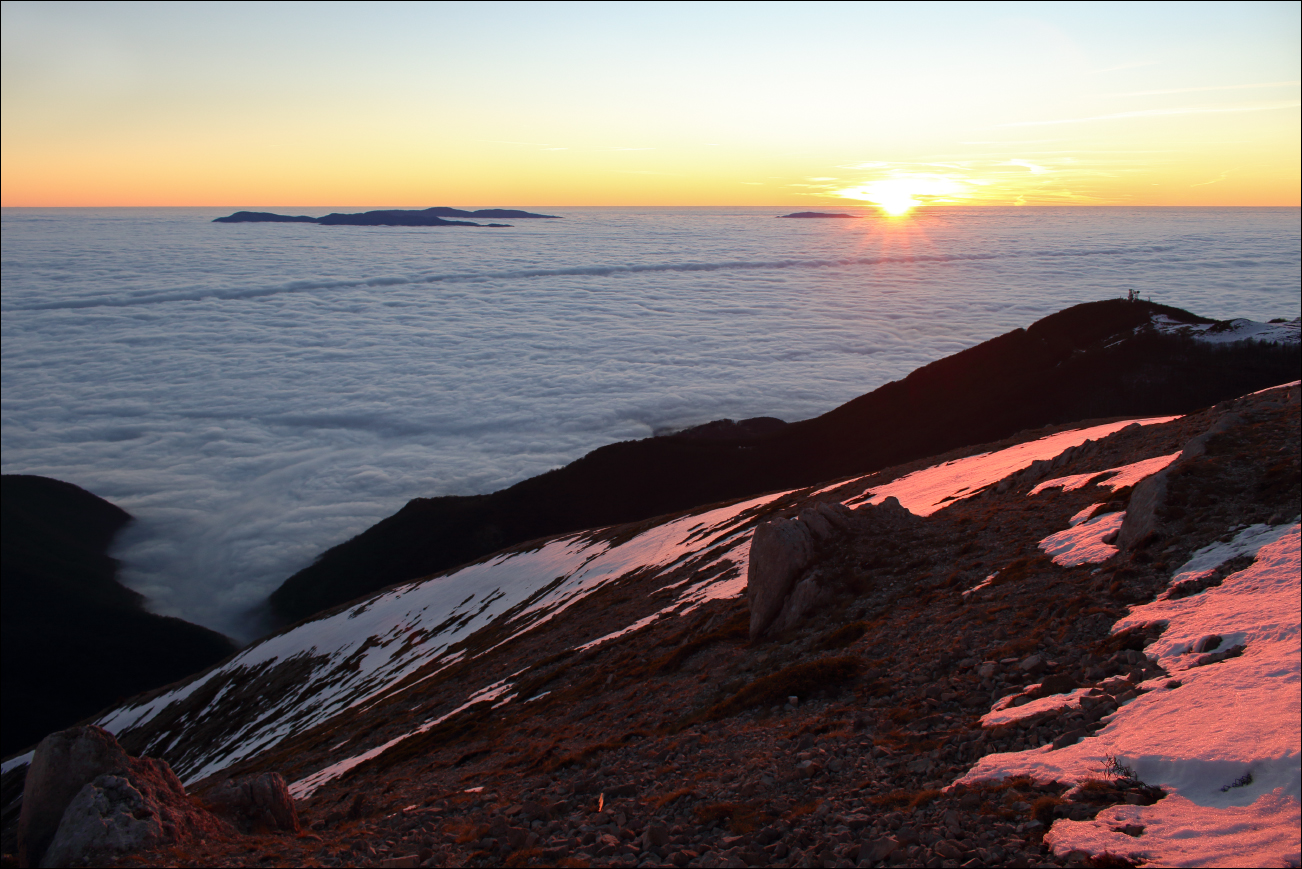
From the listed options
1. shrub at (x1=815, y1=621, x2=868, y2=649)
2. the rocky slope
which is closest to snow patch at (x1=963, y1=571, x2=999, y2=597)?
the rocky slope

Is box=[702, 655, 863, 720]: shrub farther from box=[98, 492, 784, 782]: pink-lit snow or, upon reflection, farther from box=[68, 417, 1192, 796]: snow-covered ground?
box=[98, 492, 784, 782]: pink-lit snow

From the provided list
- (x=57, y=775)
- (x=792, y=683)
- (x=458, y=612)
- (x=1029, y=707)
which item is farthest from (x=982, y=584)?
(x=458, y=612)

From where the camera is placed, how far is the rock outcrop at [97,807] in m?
10.5

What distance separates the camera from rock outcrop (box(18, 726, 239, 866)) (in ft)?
34.4

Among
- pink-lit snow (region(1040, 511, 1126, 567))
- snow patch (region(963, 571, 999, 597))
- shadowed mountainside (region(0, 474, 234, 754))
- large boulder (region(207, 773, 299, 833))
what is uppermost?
pink-lit snow (region(1040, 511, 1126, 567))

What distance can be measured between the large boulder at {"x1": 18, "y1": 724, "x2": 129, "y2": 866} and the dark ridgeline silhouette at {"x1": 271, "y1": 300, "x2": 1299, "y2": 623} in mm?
74682

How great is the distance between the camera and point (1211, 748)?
25.1 ft

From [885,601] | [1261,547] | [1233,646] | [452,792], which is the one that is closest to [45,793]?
[452,792]

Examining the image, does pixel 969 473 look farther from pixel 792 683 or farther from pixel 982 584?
pixel 792 683

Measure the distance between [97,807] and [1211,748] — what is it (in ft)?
51.1

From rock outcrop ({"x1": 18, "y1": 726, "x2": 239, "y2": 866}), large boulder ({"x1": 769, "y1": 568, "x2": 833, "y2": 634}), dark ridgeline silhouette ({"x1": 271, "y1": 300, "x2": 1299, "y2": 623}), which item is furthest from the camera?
dark ridgeline silhouette ({"x1": 271, "y1": 300, "x2": 1299, "y2": 623})

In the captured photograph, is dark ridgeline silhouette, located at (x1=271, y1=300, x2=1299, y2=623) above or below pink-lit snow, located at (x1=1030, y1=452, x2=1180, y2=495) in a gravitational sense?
below

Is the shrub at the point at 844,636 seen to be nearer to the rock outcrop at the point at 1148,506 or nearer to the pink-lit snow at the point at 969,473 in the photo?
the rock outcrop at the point at 1148,506

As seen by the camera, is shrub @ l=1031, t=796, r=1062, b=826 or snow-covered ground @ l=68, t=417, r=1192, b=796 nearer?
shrub @ l=1031, t=796, r=1062, b=826
